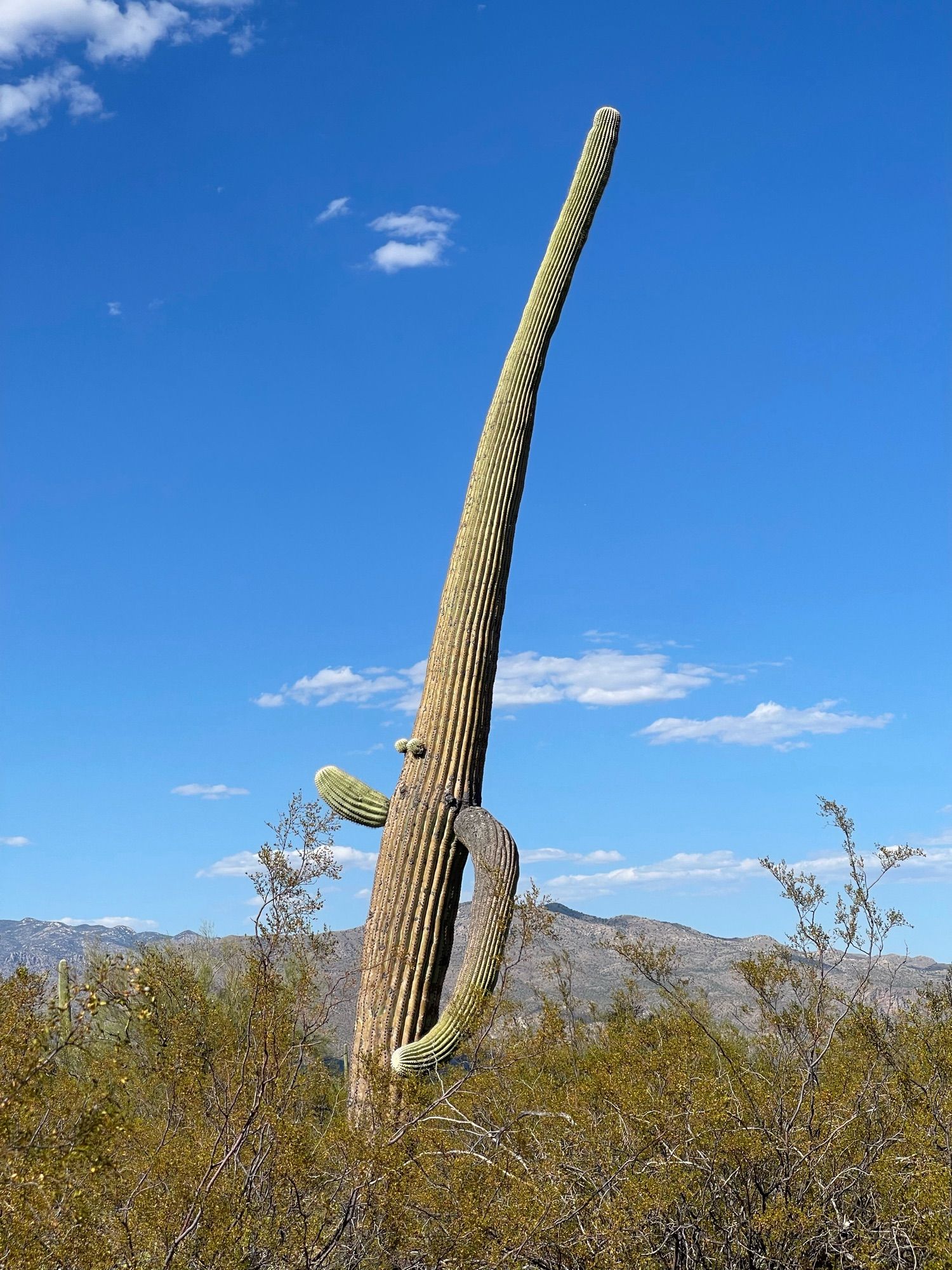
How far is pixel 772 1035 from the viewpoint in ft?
20.8

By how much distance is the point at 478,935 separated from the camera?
21.1 ft

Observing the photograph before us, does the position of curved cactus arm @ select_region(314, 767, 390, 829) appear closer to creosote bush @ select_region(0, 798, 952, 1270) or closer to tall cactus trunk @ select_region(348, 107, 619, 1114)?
tall cactus trunk @ select_region(348, 107, 619, 1114)

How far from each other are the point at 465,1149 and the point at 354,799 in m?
2.75

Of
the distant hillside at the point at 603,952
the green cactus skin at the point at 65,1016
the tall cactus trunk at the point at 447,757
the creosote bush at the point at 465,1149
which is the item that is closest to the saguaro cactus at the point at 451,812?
the tall cactus trunk at the point at 447,757

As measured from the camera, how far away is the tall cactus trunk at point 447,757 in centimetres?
648

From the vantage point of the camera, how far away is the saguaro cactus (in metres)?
6.38

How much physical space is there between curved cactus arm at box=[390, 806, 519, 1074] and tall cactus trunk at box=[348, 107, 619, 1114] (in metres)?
0.04

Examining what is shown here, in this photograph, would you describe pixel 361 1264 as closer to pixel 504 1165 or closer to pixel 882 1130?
pixel 504 1165

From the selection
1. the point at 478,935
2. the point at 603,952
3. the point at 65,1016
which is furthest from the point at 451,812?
the point at 603,952

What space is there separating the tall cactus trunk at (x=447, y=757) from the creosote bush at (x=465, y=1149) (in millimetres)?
601

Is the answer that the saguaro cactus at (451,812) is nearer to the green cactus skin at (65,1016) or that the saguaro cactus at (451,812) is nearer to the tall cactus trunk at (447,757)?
the tall cactus trunk at (447,757)

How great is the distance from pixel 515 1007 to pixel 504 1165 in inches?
40.3

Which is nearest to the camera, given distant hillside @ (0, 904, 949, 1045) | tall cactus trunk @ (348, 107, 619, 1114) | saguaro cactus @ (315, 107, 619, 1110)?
saguaro cactus @ (315, 107, 619, 1110)

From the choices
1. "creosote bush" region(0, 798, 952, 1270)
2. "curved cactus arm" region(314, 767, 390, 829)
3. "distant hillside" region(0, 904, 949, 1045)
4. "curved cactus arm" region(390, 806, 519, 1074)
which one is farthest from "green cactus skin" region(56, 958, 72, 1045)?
"distant hillside" region(0, 904, 949, 1045)
